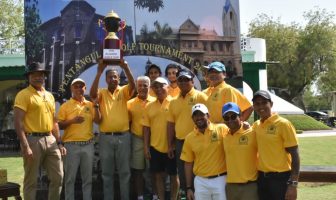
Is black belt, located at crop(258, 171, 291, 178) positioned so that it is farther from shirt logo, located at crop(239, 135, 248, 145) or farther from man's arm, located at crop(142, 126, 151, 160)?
man's arm, located at crop(142, 126, 151, 160)

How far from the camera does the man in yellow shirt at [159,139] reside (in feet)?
20.8

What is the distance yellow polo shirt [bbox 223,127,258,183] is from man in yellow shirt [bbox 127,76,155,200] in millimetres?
2104

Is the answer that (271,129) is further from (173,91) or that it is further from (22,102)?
(22,102)

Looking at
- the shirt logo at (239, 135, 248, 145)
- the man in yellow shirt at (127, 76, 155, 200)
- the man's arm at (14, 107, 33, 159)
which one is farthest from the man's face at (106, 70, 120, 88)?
the shirt logo at (239, 135, 248, 145)

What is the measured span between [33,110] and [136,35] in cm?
237

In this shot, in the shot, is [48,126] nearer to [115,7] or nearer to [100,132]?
[100,132]

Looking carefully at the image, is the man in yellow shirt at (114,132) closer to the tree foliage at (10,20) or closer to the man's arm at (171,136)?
the man's arm at (171,136)

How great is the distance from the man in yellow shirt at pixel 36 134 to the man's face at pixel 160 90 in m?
1.41

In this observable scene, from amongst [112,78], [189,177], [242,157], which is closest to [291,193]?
[242,157]

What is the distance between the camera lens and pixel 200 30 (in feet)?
25.6

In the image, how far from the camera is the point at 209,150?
4.95 m

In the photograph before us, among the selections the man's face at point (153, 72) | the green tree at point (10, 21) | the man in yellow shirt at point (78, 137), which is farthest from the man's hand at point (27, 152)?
the green tree at point (10, 21)

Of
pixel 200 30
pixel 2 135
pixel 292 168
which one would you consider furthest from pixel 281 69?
pixel 292 168

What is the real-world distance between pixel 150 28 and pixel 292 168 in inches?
157
